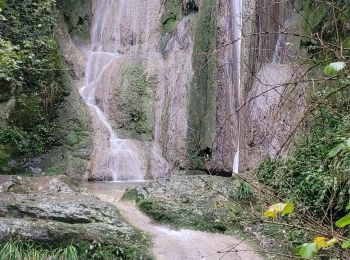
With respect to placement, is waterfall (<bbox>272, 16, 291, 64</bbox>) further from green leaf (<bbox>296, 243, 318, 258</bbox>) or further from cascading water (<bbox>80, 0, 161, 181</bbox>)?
green leaf (<bbox>296, 243, 318, 258</bbox>)

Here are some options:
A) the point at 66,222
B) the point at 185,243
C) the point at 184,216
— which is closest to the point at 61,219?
the point at 66,222

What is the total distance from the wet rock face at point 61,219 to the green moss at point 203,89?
14.9ft

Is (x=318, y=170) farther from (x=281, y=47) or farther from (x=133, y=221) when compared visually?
(x=281, y=47)

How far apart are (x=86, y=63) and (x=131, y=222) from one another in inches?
353

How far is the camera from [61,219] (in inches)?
283

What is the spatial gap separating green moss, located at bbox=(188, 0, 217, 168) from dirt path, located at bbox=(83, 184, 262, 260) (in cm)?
405

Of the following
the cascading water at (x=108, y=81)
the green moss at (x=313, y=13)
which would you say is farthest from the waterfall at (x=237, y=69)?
the cascading water at (x=108, y=81)

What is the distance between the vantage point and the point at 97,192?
10094mm

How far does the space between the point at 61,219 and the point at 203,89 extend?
6318mm

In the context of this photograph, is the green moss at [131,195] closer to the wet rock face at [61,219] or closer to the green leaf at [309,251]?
the wet rock face at [61,219]

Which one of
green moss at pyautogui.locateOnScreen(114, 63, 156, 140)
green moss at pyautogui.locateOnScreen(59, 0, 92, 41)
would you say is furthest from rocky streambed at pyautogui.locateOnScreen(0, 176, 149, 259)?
green moss at pyautogui.locateOnScreen(59, 0, 92, 41)

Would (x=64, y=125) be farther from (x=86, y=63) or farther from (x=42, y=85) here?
(x=86, y=63)

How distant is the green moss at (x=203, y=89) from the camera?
11.8 metres

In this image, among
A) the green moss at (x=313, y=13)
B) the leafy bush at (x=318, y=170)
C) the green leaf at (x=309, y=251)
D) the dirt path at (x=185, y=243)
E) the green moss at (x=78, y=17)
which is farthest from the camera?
the green moss at (x=78, y=17)
